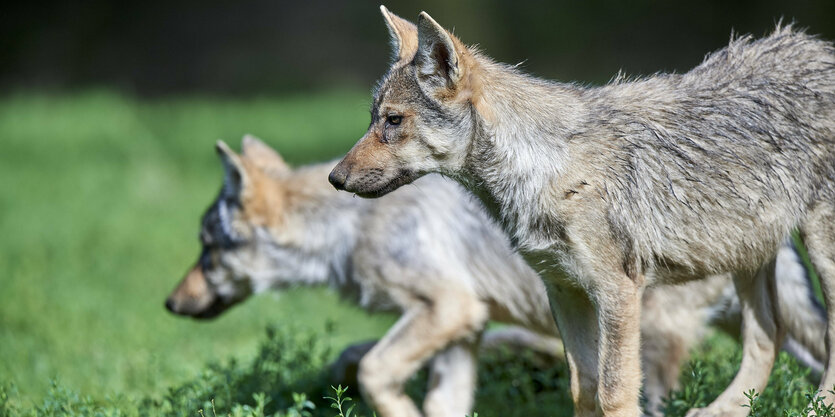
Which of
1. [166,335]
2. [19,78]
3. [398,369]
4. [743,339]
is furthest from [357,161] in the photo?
[19,78]

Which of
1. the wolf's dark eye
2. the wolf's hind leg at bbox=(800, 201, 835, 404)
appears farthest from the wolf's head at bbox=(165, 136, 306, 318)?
the wolf's hind leg at bbox=(800, 201, 835, 404)

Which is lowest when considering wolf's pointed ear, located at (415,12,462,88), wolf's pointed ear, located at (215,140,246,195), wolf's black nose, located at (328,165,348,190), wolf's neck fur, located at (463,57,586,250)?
wolf's pointed ear, located at (215,140,246,195)

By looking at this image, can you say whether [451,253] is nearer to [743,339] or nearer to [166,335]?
[743,339]

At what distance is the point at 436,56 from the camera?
4461mm

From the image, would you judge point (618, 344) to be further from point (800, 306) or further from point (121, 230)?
point (121, 230)

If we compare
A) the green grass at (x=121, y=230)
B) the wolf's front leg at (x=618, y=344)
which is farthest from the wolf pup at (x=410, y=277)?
the wolf's front leg at (x=618, y=344)

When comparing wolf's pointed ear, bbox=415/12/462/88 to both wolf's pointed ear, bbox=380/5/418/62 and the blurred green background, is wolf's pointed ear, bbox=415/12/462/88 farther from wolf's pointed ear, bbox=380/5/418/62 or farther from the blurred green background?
the blurred green background

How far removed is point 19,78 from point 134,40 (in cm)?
234

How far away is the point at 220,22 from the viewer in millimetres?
20562

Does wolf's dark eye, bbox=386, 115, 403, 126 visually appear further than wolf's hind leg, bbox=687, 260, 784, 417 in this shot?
No

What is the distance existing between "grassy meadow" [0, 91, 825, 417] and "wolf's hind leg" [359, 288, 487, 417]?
44cm

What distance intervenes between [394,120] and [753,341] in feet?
7.22

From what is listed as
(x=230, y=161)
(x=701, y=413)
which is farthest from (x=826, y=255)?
(x=230, y=161)

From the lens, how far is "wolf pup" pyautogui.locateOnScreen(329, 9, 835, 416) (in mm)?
4426
